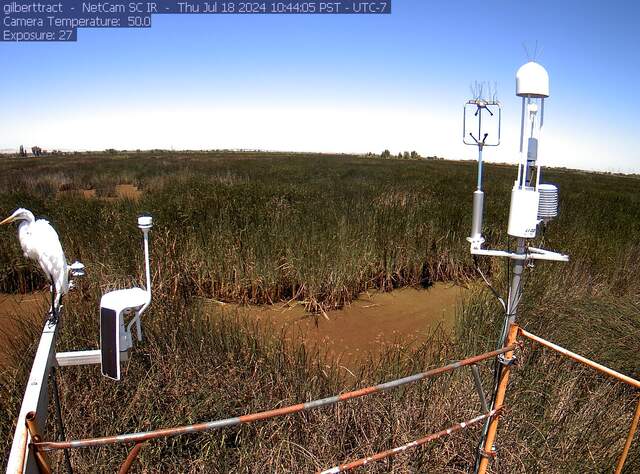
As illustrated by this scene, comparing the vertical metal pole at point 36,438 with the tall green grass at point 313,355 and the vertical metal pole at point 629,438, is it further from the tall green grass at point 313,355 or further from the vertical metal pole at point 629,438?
the vertical metal pole at point 629,438

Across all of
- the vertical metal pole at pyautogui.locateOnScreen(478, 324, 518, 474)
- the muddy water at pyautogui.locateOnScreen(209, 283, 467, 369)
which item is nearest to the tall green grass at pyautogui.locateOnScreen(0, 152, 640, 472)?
the muddy water at pyautogui.locateOnScreen(209, 283, 467, 369)

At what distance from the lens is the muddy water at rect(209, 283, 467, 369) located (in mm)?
4312

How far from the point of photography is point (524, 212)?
1.75 meters

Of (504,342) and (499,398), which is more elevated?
(504,342)

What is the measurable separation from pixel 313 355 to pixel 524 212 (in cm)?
211

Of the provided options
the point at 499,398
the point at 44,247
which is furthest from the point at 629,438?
the point at 44,247

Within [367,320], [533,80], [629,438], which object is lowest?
[367,320]

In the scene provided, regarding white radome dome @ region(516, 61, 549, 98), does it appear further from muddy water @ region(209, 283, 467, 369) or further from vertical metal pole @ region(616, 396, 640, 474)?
muddy water @ region(209, 283, 467, 369)

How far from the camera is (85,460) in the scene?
81.6 inches

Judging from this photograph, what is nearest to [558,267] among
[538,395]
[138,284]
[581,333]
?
[581,333]

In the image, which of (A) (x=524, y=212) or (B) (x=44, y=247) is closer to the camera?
(B) (x=44, y=247)

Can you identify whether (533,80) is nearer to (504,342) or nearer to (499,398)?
(504,342)

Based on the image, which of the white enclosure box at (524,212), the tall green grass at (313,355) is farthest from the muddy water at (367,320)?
the white enclosure box at (524,212)

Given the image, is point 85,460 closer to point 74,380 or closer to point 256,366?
point 74,380
